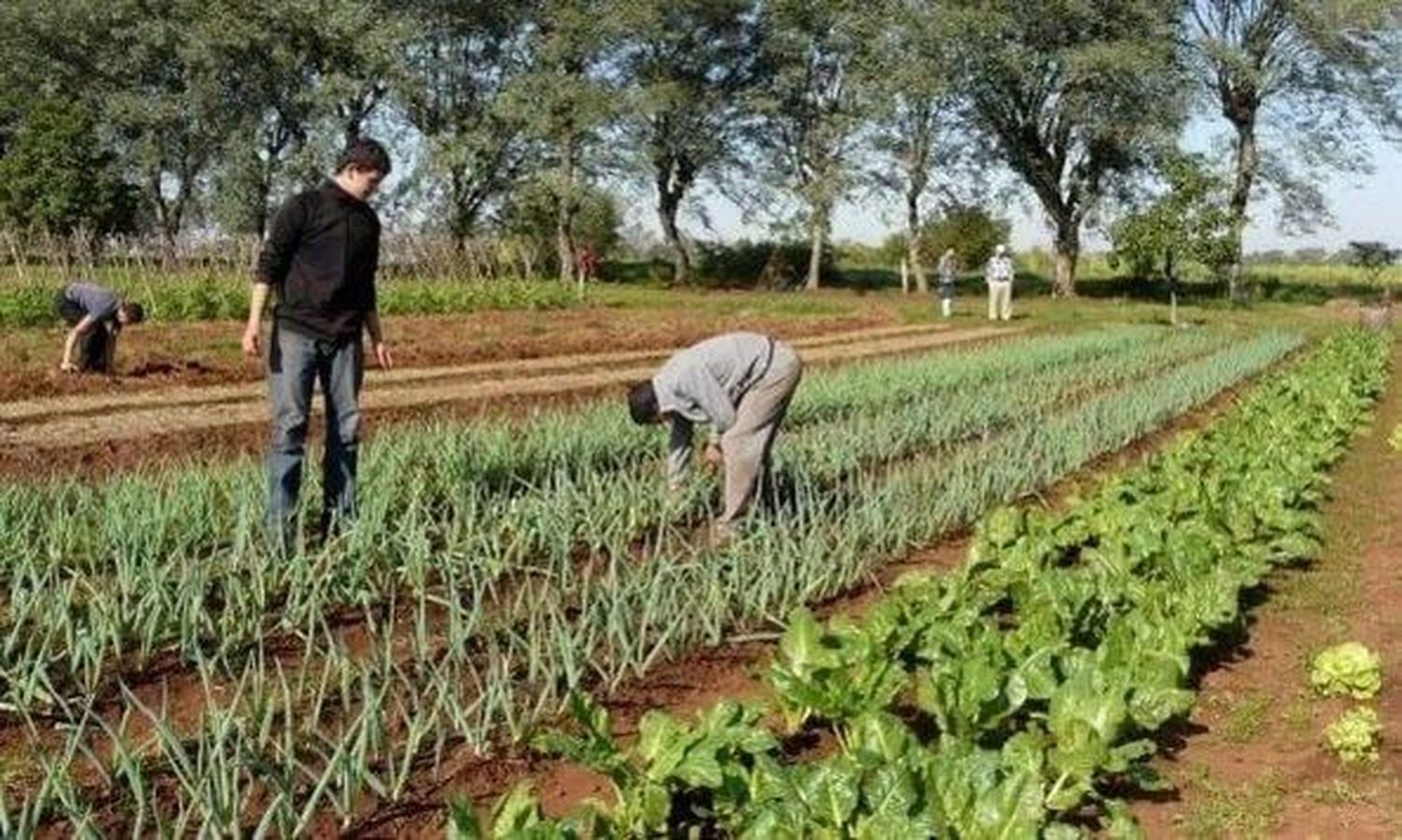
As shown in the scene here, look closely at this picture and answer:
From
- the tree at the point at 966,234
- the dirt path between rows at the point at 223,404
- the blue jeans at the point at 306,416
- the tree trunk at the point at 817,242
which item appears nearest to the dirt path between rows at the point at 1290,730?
the blue jeans at the point at 306,416

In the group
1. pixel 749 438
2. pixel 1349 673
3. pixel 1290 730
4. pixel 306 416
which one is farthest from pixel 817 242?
pixel 1290 730

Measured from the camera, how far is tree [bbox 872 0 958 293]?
113ft

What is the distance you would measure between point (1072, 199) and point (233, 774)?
35843mm

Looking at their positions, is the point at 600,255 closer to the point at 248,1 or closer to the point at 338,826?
the point at 248,1

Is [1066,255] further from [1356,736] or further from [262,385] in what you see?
[1356,736]

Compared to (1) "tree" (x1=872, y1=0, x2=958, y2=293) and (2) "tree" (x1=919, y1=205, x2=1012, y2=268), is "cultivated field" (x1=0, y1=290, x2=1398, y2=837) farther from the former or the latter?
(2) "tree" (x1=919, y1=205, x2=1012, y2=268)

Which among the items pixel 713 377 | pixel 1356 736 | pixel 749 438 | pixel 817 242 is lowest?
pixel 1356 736

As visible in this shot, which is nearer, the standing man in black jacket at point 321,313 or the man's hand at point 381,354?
the standing man in black jacket at point 321,313

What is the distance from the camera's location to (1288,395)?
37.0 feet

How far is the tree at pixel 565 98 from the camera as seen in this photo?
1388 inches

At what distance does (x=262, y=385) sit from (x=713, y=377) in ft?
25.3

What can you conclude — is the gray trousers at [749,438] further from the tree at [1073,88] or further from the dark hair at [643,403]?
the tree at [1073,88]

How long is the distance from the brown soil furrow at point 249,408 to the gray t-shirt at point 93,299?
112cm

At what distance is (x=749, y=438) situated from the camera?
5836 mm
